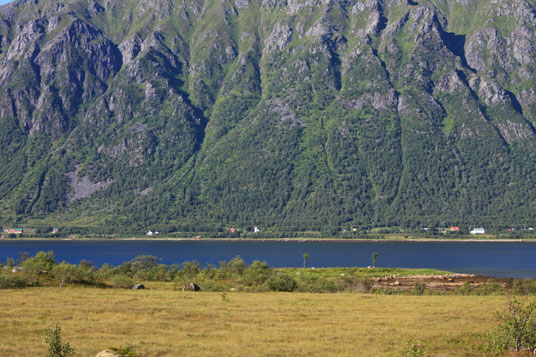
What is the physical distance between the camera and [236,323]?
5778 cm

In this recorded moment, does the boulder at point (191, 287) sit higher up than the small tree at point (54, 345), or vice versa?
the small tree at point (54, 345)

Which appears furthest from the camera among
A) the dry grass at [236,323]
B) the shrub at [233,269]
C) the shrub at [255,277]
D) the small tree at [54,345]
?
the shrub at [233,269]

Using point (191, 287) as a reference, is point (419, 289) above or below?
below

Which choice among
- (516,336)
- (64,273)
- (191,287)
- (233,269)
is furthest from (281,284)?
(516,336)

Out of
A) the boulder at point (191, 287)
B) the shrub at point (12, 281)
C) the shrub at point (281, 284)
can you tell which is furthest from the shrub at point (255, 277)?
the shrub at point (12, 281)

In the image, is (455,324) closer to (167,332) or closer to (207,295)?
(167,332)

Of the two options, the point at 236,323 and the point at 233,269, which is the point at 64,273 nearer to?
the point at 236,323

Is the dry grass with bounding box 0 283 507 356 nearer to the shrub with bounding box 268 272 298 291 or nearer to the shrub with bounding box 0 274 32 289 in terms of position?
the shrub with bounding box 0 274 32 289

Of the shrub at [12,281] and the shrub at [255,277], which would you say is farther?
the shrub at [255,277]

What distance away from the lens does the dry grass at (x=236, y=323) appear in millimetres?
46688

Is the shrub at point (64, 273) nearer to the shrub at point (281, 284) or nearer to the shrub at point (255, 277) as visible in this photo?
the shrub at point (281, 284)

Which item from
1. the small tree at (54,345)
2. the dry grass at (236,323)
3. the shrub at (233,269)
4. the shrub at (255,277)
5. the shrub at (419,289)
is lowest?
the shrub at (419,289)

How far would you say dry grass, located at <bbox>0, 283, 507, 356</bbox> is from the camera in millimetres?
46688

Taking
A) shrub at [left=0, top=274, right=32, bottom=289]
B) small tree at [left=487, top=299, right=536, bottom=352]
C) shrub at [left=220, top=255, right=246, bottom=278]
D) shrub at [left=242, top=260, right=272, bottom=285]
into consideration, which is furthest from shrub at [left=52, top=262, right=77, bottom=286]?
small tree at [left=487, top=299, right=536, bottom=352]
